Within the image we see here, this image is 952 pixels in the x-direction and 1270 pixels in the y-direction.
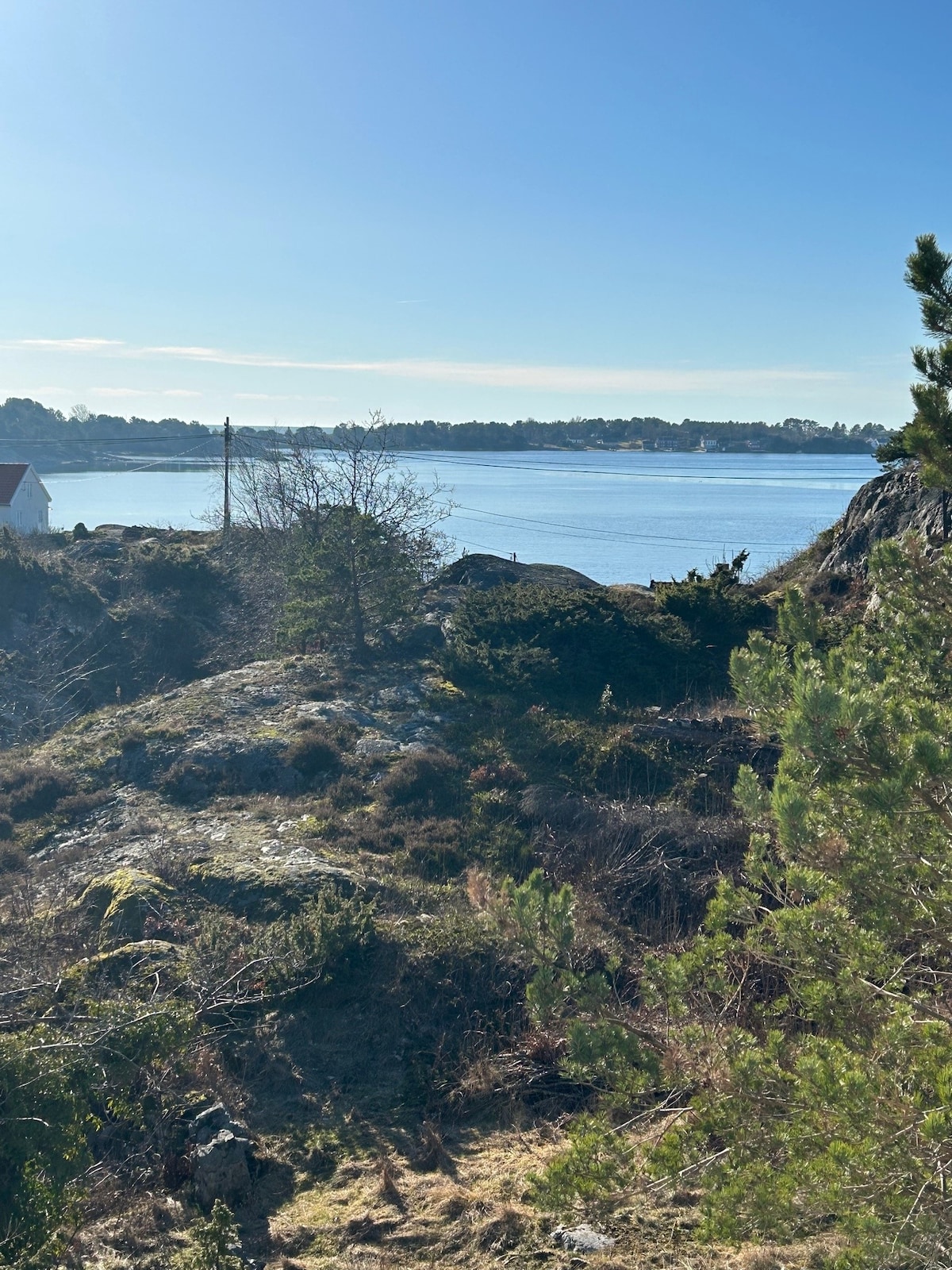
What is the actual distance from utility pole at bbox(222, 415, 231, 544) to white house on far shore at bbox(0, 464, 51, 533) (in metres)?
11.2

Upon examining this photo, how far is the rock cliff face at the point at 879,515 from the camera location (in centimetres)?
2070

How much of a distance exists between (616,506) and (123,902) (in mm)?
49242

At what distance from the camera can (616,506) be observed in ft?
188

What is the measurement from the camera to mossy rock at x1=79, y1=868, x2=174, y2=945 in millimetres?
10211

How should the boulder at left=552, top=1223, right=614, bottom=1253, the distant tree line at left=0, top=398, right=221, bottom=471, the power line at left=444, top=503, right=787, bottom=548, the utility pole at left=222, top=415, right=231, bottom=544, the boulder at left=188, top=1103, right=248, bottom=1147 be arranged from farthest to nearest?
the distant tree line at left=0, top=398, right=221, bottom=471, the power line at left=444, top=503, right=787, bottom=548, the utility pole at left=222, top=415, right=231, bottom=544, the boulder at left=188, top=1103, right=248, bottom=1147, the boulder at left=552, top=1223, right=614, bottom=1253

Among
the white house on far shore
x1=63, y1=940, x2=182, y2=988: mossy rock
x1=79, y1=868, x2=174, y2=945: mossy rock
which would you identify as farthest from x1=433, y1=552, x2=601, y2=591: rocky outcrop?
the white house on far shore

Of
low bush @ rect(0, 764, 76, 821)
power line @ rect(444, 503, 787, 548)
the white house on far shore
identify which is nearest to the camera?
low bush @ rect(0, 764, 76, 821)

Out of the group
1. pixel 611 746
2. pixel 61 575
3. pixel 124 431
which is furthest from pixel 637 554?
pixel 124 431

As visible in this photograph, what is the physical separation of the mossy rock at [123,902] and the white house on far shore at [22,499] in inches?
1291

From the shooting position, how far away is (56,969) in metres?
9.30

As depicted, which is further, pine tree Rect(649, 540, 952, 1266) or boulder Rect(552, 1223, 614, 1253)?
boulder Rect(552, 1223, 614, 1253)

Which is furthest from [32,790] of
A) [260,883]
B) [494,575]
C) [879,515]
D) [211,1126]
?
[879,515]

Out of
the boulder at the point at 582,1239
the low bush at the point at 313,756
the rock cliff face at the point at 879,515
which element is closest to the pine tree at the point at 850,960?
the boulder at the point at 582,1239

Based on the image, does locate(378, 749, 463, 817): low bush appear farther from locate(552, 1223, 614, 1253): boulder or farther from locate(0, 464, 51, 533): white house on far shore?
locate(0, 464, 51, 533): white house on far shore
